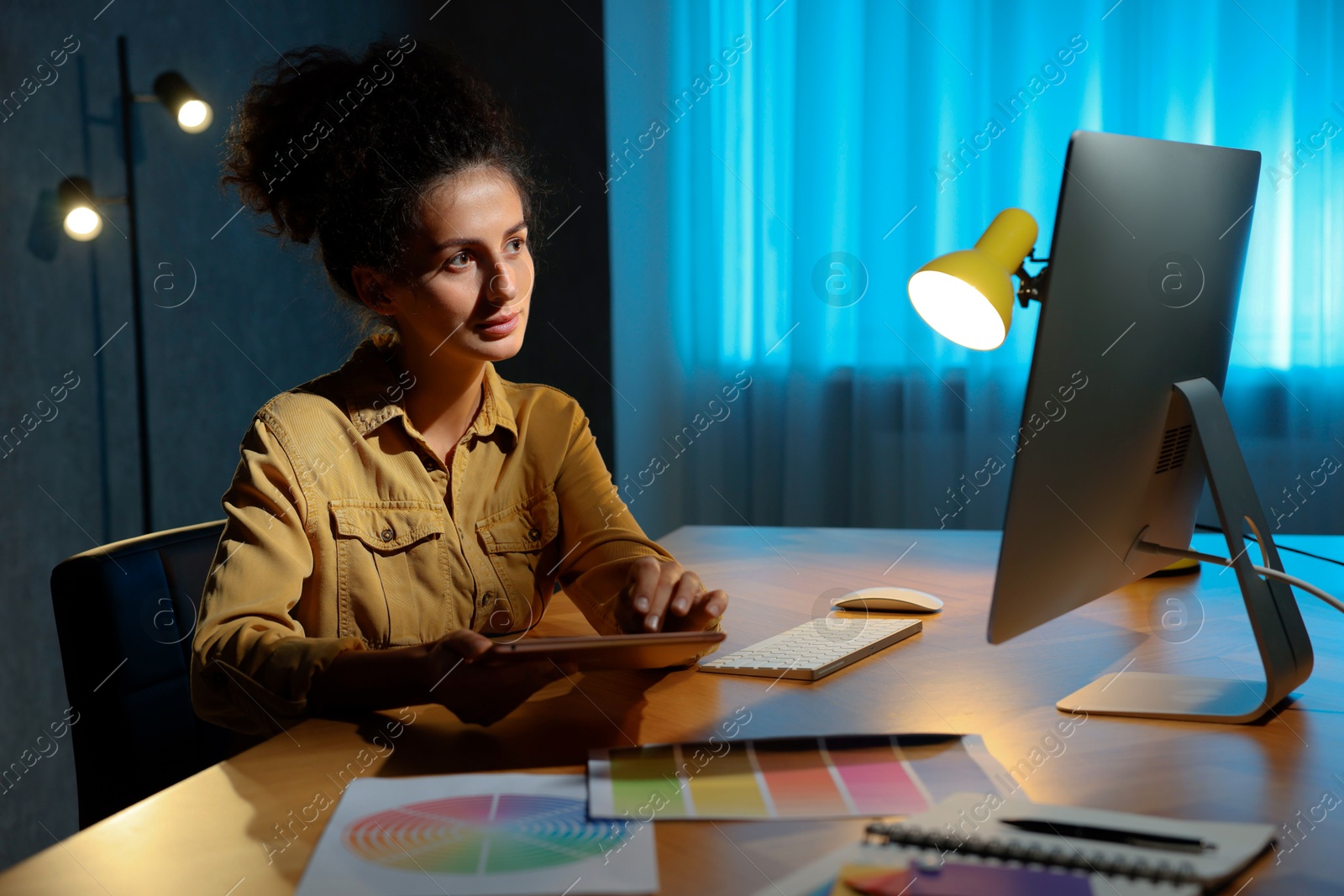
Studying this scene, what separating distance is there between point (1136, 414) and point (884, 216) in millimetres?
2259

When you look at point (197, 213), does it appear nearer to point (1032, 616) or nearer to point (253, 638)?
point (253, 638)

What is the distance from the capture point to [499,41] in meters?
3.03

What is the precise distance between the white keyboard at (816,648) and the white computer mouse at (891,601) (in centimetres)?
4

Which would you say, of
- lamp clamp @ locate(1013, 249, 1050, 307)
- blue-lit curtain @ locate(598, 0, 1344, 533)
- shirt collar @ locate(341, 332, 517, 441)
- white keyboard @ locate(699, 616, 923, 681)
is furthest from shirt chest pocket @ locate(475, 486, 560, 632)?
blue-lit curtain @ locate(598, 0, 1344, 533)

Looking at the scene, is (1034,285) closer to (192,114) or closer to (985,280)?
(985,280)

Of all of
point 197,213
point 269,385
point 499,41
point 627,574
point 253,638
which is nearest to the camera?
point 253,638

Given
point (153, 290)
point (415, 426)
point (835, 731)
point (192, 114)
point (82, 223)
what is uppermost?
point (192, 114)

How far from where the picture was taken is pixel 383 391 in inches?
49.6

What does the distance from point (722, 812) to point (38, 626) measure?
1830 millimetres

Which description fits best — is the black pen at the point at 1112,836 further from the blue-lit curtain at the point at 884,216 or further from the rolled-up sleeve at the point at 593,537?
the blue-lit curtain at the point at 884,216

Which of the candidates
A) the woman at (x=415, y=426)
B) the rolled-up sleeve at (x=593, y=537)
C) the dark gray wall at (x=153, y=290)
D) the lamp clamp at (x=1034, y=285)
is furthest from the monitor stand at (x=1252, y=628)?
the dark gray wall at (x=153, y=290)

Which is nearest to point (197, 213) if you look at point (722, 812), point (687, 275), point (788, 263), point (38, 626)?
point (38, 626)

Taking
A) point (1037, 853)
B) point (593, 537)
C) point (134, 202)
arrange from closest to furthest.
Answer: point (1037, 853)
point (593, 537)
point (134, 202)

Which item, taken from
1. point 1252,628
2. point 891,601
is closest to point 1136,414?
point 1252,628
